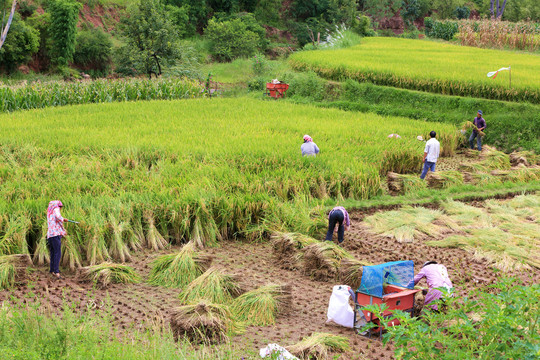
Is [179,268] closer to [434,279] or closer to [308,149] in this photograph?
[434,279]

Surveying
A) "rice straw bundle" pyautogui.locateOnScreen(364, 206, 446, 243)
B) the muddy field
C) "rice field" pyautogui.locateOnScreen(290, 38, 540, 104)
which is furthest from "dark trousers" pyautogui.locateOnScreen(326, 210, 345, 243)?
"rice field" pyautogui.locateOnScreen(290, 38, 540, 104)

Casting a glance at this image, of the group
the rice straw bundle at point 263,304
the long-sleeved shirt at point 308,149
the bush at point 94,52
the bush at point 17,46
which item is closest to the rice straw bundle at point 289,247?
the rice straw bundle at point 263,304

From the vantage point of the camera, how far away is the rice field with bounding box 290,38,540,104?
17.1m

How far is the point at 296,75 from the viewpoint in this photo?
22.4 meters

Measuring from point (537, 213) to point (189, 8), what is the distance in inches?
1452

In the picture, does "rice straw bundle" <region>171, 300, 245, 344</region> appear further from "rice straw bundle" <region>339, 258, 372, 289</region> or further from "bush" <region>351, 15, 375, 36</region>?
"bush" <region>351, 15, 375, 36</region>

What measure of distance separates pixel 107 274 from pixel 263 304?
2.09 meters

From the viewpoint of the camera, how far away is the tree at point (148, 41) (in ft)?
84.4

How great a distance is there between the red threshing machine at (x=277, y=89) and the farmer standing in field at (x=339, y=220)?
47.0 ft

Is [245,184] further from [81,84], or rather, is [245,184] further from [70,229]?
[81,84]

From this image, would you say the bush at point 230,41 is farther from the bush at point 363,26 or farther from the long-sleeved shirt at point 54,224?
the long-sleeved shirt at point 54,224

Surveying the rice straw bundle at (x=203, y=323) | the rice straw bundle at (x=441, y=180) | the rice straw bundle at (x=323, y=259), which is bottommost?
the rice straw bundle at (x=441, y=180)

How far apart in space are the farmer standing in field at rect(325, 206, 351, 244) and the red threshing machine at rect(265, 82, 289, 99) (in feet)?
47.0

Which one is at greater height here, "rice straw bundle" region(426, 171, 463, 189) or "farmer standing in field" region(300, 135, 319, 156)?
"farmer standing in field" region(300, 135, 319, 156)
